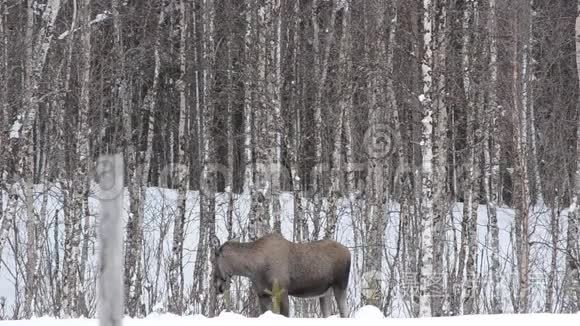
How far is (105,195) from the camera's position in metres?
2.11

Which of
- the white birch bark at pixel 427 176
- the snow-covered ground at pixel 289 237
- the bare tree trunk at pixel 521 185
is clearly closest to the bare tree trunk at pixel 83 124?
the snow-covered ground at pixel 289 237

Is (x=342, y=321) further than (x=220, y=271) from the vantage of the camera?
No

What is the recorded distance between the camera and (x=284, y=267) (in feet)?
31.9

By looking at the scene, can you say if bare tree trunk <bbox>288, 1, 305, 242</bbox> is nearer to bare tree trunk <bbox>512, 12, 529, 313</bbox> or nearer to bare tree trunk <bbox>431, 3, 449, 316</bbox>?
bare tree trunk <bbox>431, 3, 449, 316</bbox>

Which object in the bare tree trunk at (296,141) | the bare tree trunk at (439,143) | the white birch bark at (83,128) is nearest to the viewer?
the bare tree trunk at (439,143)

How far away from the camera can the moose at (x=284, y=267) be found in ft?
31.3

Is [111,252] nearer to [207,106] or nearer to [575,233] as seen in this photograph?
[575,233]

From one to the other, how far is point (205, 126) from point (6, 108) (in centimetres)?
378

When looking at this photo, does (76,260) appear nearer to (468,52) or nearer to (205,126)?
(205,126)

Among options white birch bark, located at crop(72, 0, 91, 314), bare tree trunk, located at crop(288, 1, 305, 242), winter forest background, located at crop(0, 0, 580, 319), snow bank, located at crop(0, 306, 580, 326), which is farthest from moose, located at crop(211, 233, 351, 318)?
bare tree trunk, located at crop(288, 1, 305, 242)

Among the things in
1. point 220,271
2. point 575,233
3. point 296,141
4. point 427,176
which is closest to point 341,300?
point 220,271

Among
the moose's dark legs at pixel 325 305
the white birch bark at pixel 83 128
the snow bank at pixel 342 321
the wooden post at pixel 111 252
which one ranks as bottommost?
the moose's dark legs at pixel 325 305

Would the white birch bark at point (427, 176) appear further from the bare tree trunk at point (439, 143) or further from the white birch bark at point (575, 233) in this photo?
the white birch bark at point (575, 233)

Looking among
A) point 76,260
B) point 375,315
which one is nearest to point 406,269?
point 76,260
